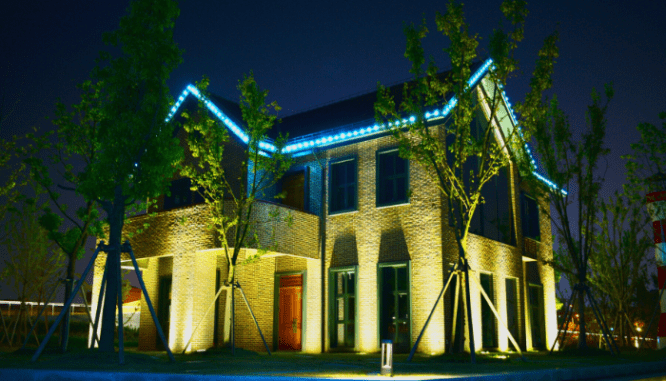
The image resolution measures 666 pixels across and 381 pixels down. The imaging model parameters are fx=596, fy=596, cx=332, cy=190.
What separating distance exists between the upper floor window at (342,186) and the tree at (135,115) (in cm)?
734

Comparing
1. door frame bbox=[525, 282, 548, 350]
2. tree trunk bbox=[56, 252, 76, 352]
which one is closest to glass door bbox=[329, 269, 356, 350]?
door frame bbox=[525, 282, 548, 350]

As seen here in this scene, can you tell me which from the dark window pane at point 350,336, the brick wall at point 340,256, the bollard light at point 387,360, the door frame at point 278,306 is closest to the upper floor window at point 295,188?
A: the brick wall at point 340,256

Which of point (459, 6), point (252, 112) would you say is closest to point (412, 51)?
point (459, 6)

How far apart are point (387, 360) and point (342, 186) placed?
1060 centimetres

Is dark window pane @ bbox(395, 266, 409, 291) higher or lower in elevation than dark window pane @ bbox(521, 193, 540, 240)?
lower

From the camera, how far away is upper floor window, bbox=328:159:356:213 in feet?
61.3

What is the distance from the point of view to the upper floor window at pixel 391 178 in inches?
691

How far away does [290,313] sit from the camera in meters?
19.2

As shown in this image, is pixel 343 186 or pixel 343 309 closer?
pixel 343 309

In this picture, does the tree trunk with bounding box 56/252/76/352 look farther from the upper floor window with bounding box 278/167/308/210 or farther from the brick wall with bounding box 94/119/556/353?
the upper floor window with bounding box 278/167/308/210

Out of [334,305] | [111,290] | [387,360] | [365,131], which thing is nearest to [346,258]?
[334,305]

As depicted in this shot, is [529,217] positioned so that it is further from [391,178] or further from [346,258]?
[346,258]

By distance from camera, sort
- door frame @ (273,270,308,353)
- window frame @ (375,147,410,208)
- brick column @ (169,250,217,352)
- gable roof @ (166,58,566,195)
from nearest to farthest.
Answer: brick column @ (169,250,217,352), window frame @ (375,147,410,208), gable roof @ (166,58,566,195), door frame @ (273,270,308,353)

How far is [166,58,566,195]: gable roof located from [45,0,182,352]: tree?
11.0 feet
